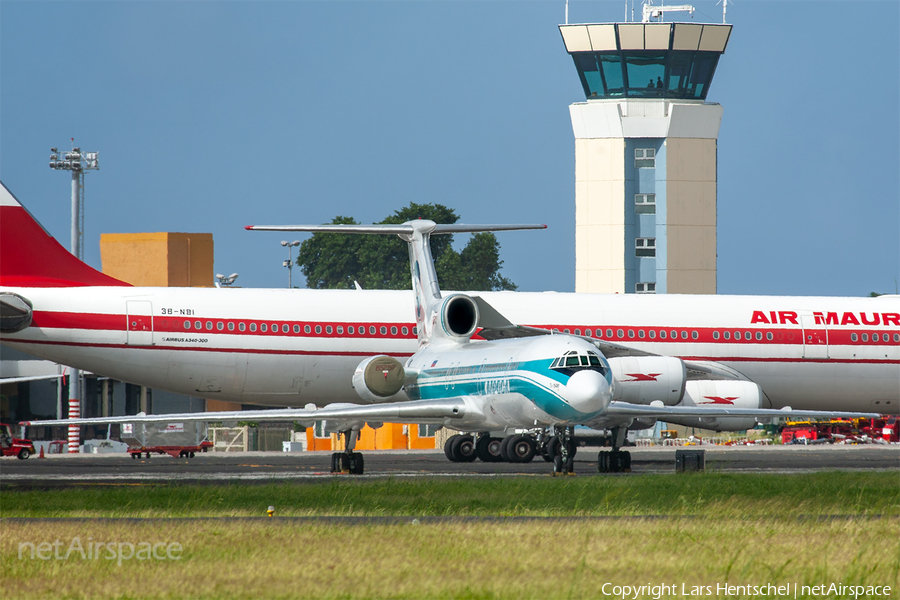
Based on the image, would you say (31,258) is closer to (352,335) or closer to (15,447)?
(352,335)

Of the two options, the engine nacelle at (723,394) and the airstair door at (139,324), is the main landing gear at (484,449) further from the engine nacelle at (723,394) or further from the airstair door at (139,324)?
the airstair door at (139,324)

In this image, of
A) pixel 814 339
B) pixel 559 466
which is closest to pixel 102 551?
pixel 559 466

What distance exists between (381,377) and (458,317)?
2582 mm

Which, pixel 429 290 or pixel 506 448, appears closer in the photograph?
pixel 429 290

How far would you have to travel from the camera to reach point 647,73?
262ft

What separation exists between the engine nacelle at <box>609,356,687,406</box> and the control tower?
164ft

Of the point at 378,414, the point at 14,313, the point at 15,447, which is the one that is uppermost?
the point at 14,313

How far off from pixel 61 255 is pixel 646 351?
681 inches

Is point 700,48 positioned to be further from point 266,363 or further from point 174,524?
point 174,524

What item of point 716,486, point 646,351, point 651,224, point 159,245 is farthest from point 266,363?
point 651,224

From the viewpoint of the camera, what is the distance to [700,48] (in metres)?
78.6

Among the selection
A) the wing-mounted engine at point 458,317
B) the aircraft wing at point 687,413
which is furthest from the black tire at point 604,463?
the wing-mounted engine at point 458,317

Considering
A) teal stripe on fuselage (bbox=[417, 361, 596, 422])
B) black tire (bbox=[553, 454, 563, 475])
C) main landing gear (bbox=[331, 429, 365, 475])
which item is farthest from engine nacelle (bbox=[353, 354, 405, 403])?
black tire (bbox=[553, 454, 563, 475])

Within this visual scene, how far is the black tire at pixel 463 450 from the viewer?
34.0m
